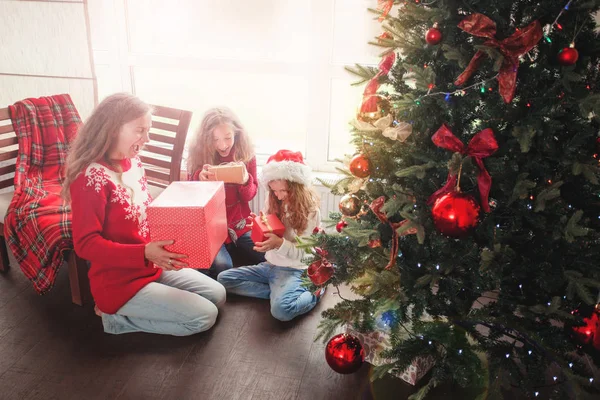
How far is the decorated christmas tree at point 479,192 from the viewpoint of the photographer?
154 centimetres

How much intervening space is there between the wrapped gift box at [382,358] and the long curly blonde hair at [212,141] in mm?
1099

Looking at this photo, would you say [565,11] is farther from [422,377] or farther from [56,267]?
[56,267]

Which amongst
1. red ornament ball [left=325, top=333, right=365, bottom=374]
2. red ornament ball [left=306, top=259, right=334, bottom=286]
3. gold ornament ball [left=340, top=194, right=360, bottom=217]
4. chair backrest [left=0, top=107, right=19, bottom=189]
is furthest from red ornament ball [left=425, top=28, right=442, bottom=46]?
chair backrest [left=0, top=107, right=19, bottom=189]

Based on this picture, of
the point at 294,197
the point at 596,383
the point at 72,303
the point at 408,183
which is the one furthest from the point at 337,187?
the point at 72,303

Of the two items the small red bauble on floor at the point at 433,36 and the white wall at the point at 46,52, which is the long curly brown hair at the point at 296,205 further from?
the white wall at the point at 46,52

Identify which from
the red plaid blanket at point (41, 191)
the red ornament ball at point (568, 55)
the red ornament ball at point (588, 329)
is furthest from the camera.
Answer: the red plaid blanket at point (41, 191)

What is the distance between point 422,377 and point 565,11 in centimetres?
137

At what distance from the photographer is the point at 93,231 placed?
212 centimetres

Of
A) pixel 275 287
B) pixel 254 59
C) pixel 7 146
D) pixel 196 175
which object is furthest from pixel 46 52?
pixel 275 287

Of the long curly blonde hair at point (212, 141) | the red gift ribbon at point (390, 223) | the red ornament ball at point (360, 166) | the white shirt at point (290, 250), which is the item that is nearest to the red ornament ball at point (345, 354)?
the red gift ribbon at point (390, 223)

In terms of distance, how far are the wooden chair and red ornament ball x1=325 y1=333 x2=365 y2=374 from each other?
1219 millimetres

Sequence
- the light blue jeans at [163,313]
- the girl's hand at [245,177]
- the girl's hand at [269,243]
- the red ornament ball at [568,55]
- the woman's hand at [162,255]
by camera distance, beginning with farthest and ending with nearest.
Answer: the girl's hand at [245,177] → the girl's hand at [269,243] → the light blue jeans at [163,313] → the woman's hand at [162,255] → the red ornament ball at [568,55]

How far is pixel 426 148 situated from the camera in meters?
1.74

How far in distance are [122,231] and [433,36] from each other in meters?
1.40
